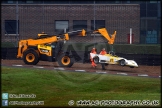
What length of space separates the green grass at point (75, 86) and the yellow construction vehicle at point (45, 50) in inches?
111

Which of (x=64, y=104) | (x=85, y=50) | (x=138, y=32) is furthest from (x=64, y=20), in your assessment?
(x=64, y=104)

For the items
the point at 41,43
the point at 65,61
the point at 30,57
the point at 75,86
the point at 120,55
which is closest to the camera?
the point at 75,86

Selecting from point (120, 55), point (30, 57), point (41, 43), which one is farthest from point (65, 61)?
point (120, 55)

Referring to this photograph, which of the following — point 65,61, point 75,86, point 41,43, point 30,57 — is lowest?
point 75,86

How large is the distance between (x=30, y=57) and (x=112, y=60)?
3.45 meters

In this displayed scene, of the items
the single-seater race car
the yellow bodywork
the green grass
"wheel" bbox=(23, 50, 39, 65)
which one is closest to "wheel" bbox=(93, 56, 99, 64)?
the single-seater race car

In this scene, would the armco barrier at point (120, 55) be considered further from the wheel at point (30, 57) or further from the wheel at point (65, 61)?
the wheel at point (65, 61)

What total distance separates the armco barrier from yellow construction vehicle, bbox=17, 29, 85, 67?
2.15 feet

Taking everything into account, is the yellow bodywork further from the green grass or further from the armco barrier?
the green grass

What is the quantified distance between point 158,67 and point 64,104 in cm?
1142

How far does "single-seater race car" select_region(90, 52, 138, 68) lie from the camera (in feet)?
65.5

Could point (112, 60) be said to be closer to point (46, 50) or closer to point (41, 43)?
point (46, 50)

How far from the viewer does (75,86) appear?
1358cm

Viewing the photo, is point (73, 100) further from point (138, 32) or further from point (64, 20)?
point (138, 32)
